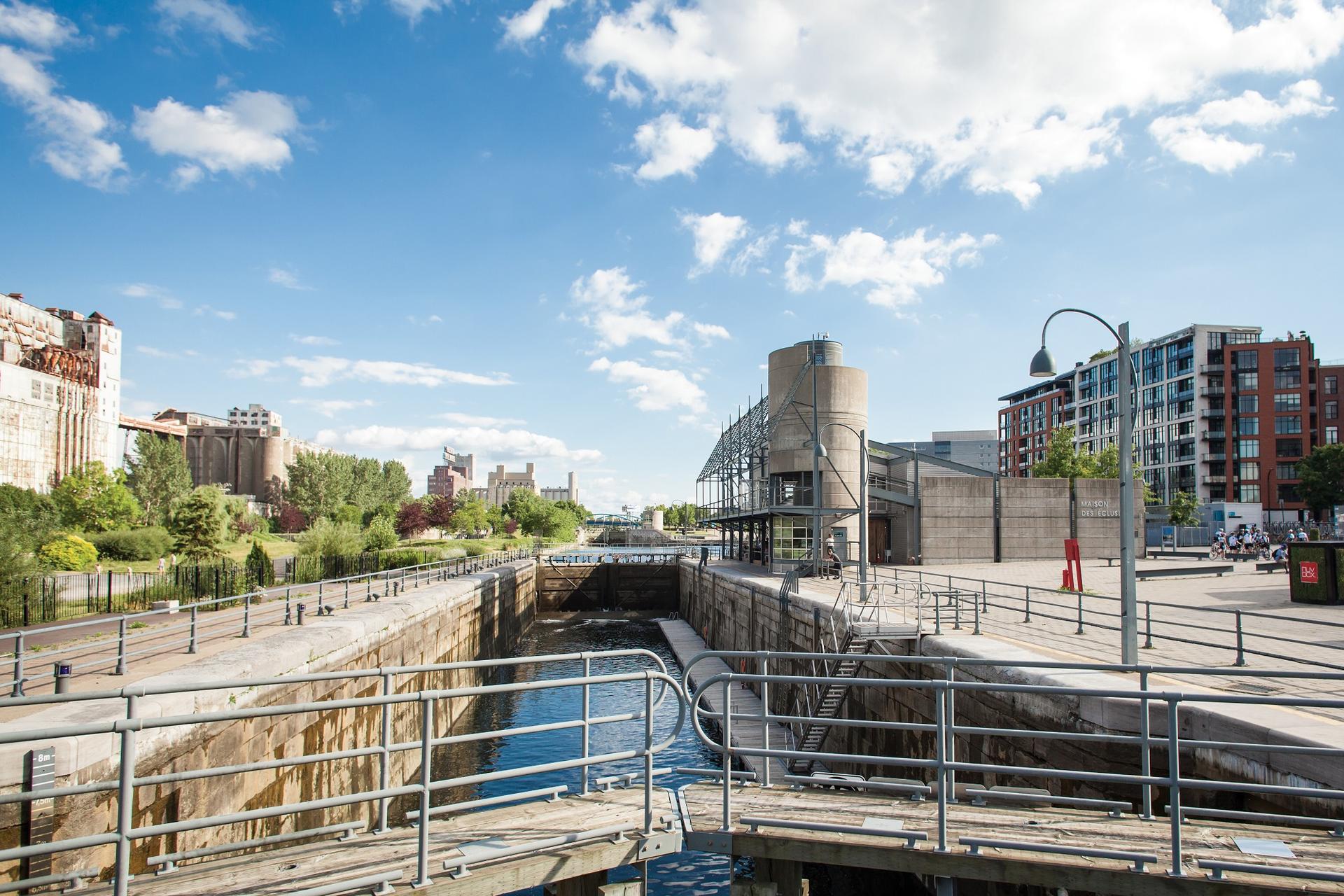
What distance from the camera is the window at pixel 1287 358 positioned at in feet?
252

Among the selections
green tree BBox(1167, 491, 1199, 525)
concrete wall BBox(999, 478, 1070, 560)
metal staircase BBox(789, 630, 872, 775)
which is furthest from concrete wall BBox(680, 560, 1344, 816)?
green tree BBox(1167, 491, 1199, 525)

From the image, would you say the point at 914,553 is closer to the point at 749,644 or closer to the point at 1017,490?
the point at 1017,490

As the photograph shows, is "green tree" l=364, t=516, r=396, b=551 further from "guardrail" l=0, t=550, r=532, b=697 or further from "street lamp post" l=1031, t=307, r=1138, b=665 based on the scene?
"street lamp post" l=1031, t=307, r=1138, b=665

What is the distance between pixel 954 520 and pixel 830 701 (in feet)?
93.0

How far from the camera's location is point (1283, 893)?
476 centimetres

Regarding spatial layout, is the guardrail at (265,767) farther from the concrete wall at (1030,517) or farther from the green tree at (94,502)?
the green tree at (94,502)

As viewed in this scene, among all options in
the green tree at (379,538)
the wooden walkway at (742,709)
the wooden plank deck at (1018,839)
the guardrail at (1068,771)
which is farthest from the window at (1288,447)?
the wooden plank deck at (1018,839)

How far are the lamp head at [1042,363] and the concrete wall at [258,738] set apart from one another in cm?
1109

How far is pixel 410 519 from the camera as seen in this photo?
91938 millimetres

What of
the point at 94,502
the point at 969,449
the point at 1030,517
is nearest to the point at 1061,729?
the point at 1030,517

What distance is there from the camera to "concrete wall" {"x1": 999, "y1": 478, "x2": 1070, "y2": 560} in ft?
135

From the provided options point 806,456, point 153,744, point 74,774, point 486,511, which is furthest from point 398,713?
point 486,511

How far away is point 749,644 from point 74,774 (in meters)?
22.0

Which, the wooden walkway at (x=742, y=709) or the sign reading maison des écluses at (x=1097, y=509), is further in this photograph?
the sign reading maison des écluses at (x=1097, y=509)
